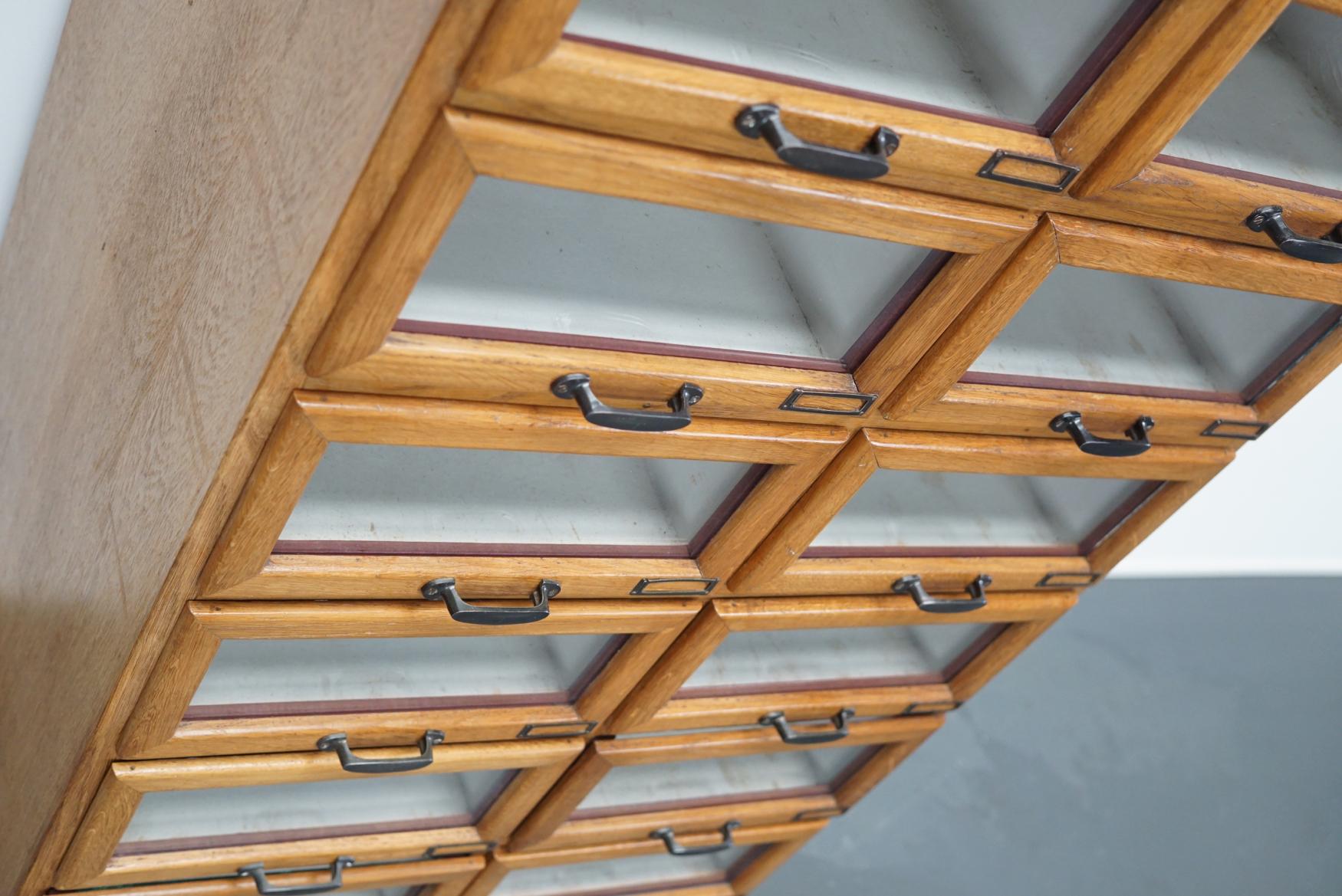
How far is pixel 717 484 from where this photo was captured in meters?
1.31

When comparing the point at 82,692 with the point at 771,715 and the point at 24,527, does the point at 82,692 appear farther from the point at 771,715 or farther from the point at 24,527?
the point at 771,715

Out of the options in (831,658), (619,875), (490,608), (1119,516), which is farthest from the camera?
(619,875)

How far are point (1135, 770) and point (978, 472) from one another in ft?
5.96

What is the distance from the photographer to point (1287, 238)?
1145mm

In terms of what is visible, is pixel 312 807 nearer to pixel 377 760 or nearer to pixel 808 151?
pixel 377 760

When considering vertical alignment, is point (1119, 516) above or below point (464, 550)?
below

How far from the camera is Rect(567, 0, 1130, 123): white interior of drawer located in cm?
91

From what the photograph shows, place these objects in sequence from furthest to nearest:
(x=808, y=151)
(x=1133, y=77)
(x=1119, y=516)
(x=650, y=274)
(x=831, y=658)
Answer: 1. (x=831, y=658)
2. (x=1119, y=516)
3. (x=650, y=274)
4. (x=1133, y=77)
5. (x=808, y=151)

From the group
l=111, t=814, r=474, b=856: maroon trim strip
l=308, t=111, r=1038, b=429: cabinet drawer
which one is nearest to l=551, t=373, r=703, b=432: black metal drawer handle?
l=308, t=111, r=1038, b=429: cabinet drawer

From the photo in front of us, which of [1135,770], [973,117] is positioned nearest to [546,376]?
[973,117]

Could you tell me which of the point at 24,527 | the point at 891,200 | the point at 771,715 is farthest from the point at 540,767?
the point at 891,200

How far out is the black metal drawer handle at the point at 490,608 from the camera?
119 cm

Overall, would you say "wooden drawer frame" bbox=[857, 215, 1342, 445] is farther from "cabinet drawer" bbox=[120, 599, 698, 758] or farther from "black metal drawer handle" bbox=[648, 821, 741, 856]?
"black metal drawer handle" bbox=[648, 821, 741, 856]

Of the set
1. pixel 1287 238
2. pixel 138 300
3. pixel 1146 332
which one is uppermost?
pixel 138 300
